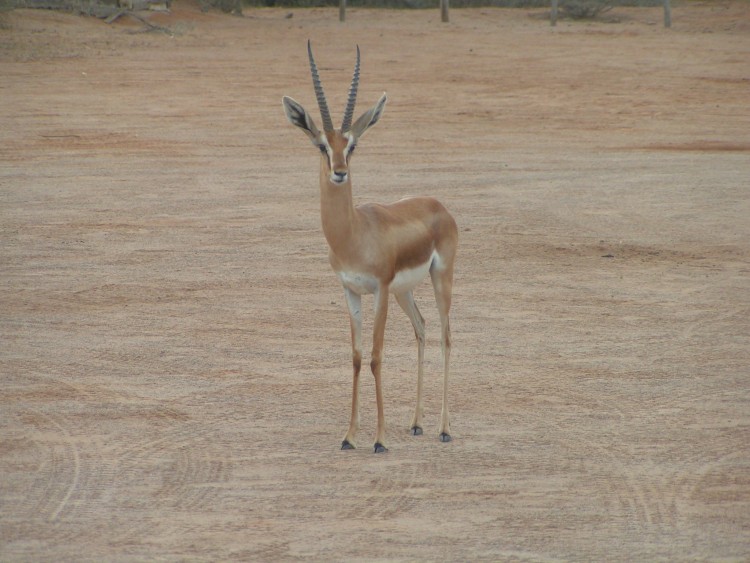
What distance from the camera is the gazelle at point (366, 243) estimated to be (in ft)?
24.6

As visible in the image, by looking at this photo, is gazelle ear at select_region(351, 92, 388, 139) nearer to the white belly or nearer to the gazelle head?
the gazelle head

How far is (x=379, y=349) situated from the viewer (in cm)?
782

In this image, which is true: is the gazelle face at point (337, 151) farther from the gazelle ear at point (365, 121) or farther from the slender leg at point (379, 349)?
the slender leg at point (379, 349)

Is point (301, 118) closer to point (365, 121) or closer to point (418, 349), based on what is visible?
point (365, 121)

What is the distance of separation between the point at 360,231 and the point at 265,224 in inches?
295

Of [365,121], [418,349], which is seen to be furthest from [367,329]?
[365,121]

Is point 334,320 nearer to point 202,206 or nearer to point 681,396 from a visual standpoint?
point 681,396

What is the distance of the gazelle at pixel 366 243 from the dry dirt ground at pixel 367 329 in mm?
620

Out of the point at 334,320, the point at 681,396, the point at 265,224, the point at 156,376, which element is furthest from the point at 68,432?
the point at 265,224

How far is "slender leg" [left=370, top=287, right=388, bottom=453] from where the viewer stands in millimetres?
7656

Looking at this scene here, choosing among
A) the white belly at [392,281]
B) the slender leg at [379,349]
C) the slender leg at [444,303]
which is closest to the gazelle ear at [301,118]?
the white belly at [392,281]

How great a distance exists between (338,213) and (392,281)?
22.2 inches

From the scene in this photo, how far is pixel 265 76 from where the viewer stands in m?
27.1

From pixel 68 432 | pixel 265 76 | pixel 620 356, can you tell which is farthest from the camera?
pixel 265 76
